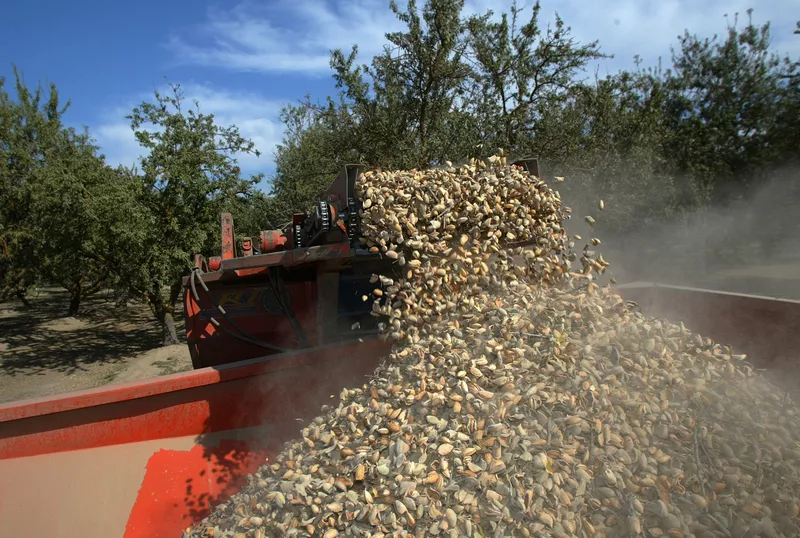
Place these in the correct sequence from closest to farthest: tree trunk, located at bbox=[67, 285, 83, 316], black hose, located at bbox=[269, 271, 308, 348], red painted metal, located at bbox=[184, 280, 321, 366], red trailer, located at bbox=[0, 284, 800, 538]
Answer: red trailer, located at bbox=[0, 284, 800, 538], black hose, located at bbox=[269, 271, 308, 348], red painted metal, located at bbox=[184, 280, 321, 366], tree trunk, located at bbox=[67, 285, 83, 316]

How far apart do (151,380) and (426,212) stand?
1.82m

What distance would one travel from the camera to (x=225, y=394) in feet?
9.55

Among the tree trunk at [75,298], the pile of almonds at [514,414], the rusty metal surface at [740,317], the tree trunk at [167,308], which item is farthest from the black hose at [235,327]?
the tree trunk at [75,298]

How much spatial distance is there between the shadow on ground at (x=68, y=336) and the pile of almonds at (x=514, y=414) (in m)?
9.51

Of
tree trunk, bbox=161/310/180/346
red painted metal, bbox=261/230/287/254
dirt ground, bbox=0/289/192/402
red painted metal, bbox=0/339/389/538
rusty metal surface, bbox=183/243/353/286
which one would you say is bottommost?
dirt ground, bbox=0/289/192/402

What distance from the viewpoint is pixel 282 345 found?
355cm

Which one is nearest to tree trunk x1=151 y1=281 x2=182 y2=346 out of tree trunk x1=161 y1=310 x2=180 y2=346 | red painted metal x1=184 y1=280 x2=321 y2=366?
tree trunk x1=161 y1=310 x2=180 y2=346

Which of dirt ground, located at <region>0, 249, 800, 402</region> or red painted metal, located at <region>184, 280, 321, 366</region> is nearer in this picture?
red painted metal, located at <region>184, 280, 321, 366</region>

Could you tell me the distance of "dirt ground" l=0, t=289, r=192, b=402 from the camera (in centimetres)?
882

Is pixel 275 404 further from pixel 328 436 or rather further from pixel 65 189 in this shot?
pixel 65 189

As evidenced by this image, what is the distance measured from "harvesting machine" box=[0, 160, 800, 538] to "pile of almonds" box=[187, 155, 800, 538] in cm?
28

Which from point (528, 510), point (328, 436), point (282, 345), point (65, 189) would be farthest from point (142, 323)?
point (528, 510)

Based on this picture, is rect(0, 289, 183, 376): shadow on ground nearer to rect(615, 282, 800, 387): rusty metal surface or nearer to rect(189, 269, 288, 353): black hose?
rect(189, 269, 288, 353): black hose

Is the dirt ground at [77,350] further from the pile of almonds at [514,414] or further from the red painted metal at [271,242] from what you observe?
the pile of almonds at [514,414]
